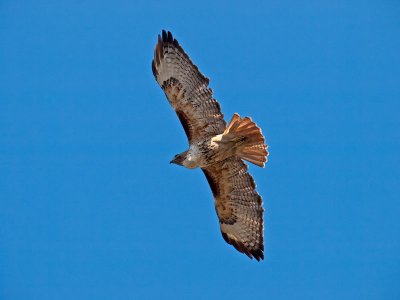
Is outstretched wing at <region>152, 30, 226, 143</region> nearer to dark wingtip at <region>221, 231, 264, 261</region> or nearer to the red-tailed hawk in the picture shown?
the red-tailed hawk

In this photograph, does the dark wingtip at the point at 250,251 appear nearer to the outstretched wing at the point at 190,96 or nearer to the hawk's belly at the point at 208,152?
the hawk's belly at the point at 208,152

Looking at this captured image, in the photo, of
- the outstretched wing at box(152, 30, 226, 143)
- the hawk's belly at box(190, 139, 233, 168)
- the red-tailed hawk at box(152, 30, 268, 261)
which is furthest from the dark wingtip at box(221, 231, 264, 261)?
the outstretched wing at box(152, 30, 226, 143)

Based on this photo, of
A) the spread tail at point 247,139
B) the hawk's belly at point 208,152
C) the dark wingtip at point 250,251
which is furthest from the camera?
the dark wingtip at point 250,251

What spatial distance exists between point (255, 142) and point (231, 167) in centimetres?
93

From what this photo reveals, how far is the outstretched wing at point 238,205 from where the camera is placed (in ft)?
36.2

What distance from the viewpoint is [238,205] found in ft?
37.1

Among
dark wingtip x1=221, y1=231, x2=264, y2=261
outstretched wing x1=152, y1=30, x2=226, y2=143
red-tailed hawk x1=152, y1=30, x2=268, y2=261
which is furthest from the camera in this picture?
dark wingtip x1=221, y1=231, x2=264, y2=261

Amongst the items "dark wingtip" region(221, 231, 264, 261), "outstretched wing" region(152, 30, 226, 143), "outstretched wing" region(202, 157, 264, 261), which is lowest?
"dark wingtip" region(221, 231, 264, 261)

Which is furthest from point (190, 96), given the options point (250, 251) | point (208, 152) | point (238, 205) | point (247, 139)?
point (250, 251)

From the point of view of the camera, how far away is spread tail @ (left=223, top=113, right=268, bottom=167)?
32.6 feet

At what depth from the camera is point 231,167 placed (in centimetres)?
1098

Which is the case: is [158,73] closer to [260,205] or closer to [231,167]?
[231,167]

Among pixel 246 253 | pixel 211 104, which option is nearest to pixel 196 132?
pixel 211 104

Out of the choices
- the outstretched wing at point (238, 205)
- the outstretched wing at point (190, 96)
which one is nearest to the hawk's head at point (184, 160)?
the outstretched wing at point (190, 96)
